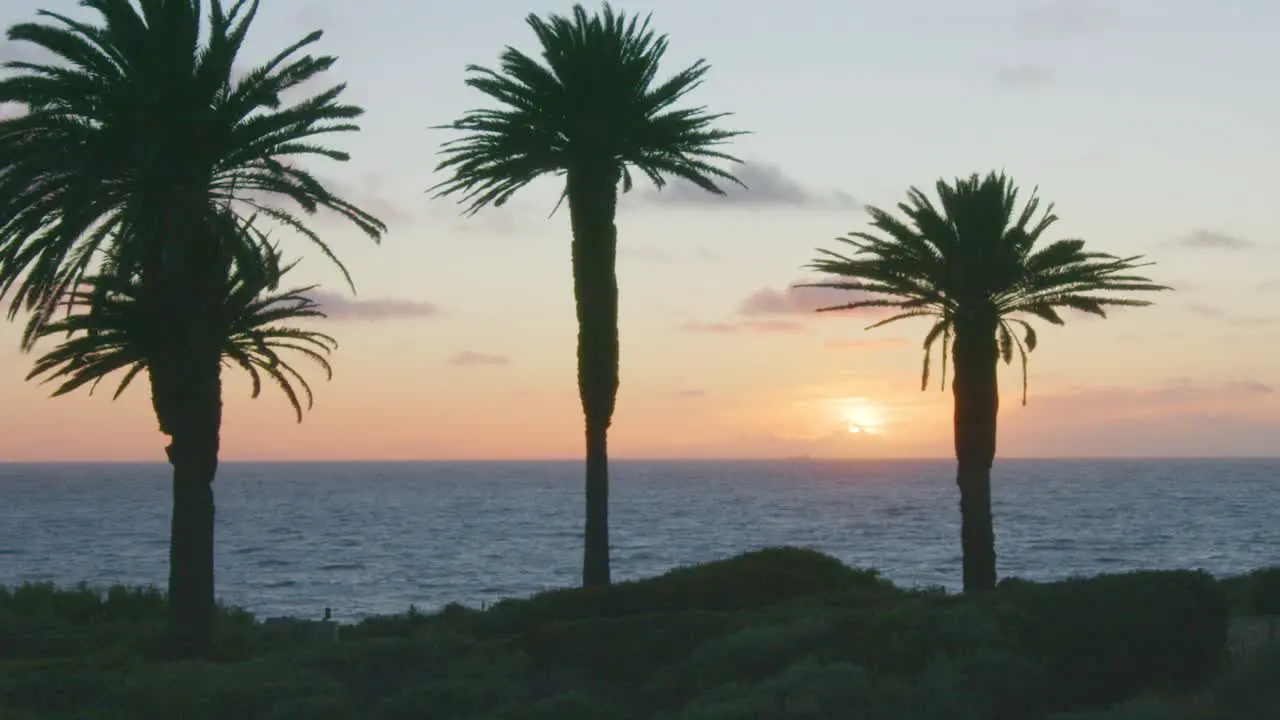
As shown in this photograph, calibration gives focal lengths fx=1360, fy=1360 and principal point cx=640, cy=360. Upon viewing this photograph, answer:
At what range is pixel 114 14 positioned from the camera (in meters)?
24.9

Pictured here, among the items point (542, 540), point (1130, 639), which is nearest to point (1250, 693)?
point (1130, 639)

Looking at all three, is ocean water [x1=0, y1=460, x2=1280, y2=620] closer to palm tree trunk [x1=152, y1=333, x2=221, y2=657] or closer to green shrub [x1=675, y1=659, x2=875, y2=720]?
palm tree trunk [x1=152, y1=333, x2=221, y2=657]

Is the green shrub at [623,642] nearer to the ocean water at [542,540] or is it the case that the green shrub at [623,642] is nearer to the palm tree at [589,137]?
the palm tree at [589,137]

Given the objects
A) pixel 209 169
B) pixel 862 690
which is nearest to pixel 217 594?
pixel 209 169

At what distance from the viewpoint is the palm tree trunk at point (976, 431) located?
29.4 meters

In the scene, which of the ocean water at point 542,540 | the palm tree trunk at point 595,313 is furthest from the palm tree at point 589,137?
the ocean water at point 542,540

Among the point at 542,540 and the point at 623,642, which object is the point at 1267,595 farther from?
the point at 542,540

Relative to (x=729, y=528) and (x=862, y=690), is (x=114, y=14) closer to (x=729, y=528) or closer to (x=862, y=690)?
(x=862, y=690)

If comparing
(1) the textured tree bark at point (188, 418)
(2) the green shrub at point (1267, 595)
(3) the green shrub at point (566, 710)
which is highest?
(1) the textured tree bark at point (188, 418)

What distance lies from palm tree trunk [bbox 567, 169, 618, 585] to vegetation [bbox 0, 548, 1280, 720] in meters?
7.48

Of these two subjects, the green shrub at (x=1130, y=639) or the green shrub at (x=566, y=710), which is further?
the green shrub at (x=566, y=710)

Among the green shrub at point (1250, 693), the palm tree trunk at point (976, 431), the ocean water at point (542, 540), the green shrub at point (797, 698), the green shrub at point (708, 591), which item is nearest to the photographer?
the green shrub at point (1250, 693)

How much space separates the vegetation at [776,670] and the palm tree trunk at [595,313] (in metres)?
7.48

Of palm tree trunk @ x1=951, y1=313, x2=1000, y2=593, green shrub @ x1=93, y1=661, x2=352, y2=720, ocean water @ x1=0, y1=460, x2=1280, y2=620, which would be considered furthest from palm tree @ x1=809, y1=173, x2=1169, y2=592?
ocean water @ x1=0, y1=460, x2=1280, y2=620
